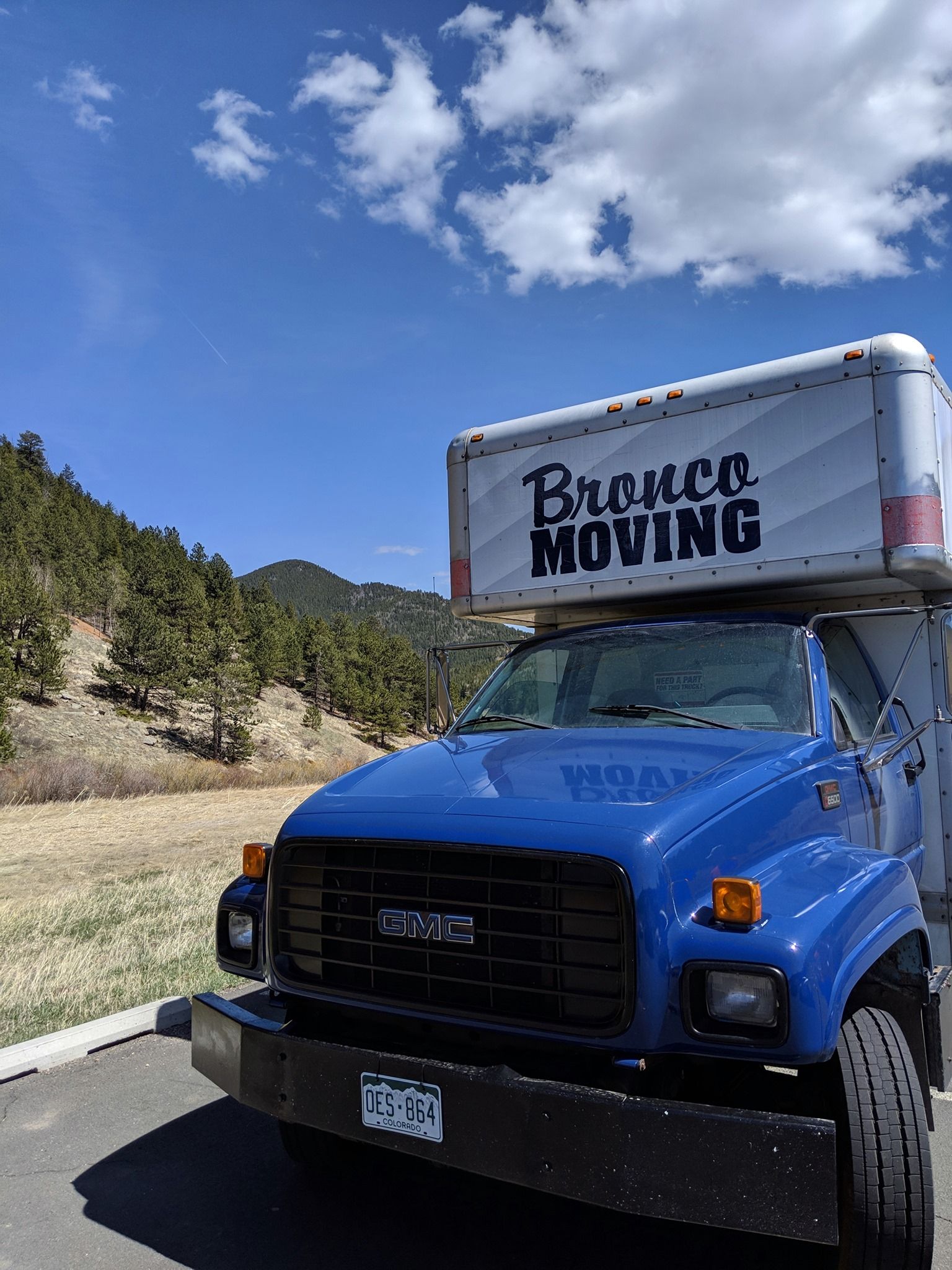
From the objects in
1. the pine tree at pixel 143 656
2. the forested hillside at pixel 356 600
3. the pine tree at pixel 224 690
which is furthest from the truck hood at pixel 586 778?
the forested hillside at pixel 356 600

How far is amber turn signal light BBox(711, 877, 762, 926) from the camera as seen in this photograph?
270 centimetres

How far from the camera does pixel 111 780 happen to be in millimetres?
22844

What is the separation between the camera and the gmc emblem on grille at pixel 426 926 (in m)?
3.02

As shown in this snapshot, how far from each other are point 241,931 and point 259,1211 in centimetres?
102

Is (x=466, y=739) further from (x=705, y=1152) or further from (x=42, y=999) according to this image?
(x=42, y=999)

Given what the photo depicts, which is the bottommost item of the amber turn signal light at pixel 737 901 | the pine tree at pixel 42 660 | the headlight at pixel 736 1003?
the headlight at pixel 736 1003

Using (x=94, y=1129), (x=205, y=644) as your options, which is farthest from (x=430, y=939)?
(x=205, y=644)

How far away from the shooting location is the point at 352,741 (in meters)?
54.1

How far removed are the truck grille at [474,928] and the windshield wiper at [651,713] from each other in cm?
139

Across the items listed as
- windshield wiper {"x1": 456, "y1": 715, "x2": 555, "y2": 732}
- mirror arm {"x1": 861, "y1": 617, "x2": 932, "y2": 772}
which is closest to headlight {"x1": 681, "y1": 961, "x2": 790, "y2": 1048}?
mirror arm {"x1": 861, "y1": 617, "x2": 932, "y2": 772}

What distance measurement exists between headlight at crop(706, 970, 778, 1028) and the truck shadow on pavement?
0.97m

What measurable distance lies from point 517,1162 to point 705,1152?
0.52 metres

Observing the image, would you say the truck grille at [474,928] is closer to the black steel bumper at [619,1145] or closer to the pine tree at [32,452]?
the black steel bumper at [619,1145]

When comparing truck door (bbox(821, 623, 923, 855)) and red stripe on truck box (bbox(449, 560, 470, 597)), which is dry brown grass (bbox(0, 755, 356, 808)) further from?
truck door (bbox(821, 623, 923, 855))
